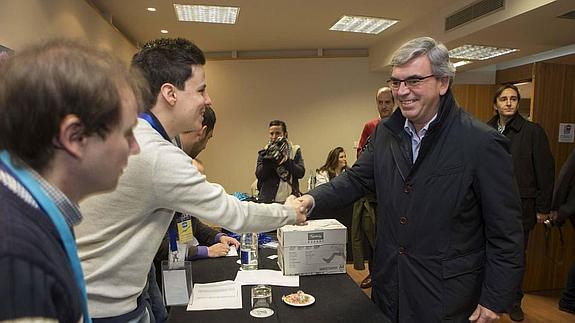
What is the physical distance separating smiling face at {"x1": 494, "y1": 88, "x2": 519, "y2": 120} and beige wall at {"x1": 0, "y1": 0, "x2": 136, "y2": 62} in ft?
9.53

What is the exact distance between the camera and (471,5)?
3895 mm

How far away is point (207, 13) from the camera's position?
477cm

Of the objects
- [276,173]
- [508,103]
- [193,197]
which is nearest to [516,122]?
[508,103]

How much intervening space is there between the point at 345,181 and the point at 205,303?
0.80m

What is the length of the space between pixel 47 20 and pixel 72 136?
3003mm

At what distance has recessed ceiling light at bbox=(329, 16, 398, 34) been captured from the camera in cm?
497

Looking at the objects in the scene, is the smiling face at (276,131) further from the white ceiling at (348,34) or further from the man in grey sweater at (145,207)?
the man in grey sweater at (145,207)

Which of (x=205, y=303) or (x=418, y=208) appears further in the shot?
(x=205, y=303)

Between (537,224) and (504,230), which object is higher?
(504,230)

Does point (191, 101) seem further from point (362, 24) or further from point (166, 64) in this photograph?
point (362, 24)

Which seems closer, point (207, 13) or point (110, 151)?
point (110, 151)

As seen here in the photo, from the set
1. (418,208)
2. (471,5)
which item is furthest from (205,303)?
(471,5)

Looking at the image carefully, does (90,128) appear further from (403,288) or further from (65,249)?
(403,288)

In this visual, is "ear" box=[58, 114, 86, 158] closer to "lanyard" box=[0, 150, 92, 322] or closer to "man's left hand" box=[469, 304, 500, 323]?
"lanyard" box=[0, 150, 92, 322]
